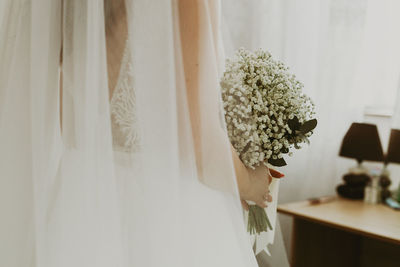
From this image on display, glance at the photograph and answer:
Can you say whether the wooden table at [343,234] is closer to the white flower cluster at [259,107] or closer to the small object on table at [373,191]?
the small object on table at [373,191]

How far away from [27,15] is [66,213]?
37cm

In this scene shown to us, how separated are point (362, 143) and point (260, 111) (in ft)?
4.60

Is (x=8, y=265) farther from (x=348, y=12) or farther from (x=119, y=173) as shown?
(x=348, y=12)

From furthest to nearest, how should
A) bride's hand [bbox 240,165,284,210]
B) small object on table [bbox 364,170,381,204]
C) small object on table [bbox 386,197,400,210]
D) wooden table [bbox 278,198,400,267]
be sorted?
small object on table [bbox 364,170,381,204]
small object on table [bbox 386,197,400,210]
wooden table [bbox 278,198,400,267]
bride's hand [bbox 240,165,284,210]

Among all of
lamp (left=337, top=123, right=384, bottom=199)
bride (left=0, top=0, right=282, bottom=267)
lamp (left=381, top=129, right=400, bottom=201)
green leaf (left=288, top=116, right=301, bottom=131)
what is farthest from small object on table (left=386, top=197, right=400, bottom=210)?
bride (left=0, top=0, right=282, bottom=267)

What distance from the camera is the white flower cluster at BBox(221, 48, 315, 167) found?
73 cm

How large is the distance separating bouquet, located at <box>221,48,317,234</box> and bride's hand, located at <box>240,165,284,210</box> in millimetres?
20

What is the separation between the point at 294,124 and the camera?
854mm

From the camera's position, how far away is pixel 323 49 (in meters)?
1.99

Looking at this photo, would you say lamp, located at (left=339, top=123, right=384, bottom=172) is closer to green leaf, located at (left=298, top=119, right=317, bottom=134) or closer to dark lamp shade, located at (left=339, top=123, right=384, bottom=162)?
dark lamp shade, located at (left=339, top=123, right=384, bottom=162)

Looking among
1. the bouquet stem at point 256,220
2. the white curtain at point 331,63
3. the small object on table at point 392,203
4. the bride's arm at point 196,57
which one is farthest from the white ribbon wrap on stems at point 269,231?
the small object on table at point 392,203

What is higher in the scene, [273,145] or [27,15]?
[27,15]

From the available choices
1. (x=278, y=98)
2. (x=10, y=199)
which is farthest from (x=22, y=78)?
(x=278, y=98)

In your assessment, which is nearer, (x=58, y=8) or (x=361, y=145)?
(x=58, y=8)
